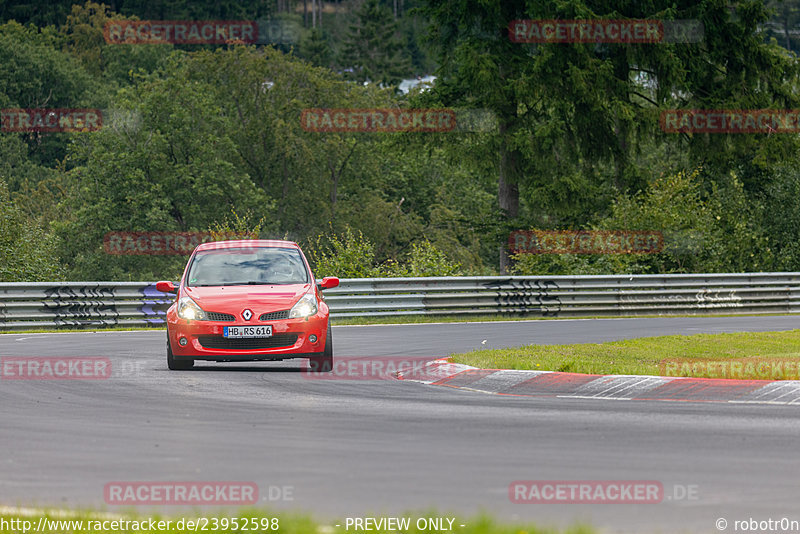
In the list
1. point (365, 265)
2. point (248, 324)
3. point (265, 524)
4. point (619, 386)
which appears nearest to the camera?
point (265, 524)

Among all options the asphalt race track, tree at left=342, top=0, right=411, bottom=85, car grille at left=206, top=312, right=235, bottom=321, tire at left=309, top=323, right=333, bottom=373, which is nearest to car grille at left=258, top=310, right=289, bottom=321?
car grille at left=206, top=312, right=235, bottom=321

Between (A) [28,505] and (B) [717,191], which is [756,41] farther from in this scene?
(A) [28,505]

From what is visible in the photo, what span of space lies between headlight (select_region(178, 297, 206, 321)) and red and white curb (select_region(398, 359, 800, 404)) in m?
2.68

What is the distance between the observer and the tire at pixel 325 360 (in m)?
14.2

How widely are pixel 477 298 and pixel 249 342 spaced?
12.4 m

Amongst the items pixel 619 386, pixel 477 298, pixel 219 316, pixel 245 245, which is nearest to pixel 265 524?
pixel 619 386

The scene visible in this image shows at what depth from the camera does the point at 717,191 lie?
Result: 120ft

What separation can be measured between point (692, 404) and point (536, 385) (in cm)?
203

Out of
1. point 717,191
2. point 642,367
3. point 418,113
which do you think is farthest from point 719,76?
A: point 642,367

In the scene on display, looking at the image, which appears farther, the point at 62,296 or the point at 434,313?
the point at 434,313

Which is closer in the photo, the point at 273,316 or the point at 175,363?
the point at 273,316

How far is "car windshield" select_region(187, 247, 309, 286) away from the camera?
15055mm

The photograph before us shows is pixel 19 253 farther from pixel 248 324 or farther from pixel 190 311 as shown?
pixel 248 324

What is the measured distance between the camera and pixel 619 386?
12195 millimetres
